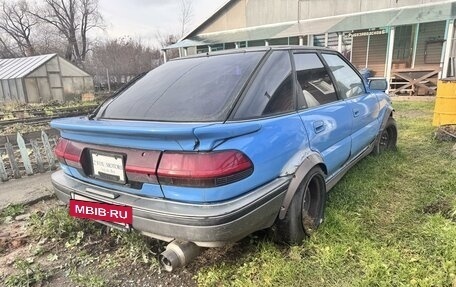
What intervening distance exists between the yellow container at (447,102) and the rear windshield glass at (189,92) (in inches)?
185

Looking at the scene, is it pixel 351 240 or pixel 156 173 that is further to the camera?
pixel 351 240

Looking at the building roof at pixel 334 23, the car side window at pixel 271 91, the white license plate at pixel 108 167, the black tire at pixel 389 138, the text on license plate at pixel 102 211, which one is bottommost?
the black tire at pixel 389 138

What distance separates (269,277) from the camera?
211 cm

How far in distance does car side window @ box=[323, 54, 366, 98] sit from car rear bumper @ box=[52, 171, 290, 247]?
5.46ft

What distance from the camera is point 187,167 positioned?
1.76 meters

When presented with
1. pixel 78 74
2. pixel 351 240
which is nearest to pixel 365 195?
pixel 351 240

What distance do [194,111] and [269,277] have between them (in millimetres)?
1225

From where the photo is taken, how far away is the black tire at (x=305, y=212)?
231 centimetres

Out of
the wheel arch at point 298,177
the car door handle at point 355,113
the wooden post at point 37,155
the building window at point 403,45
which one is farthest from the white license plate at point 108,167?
the building window at point 403,45

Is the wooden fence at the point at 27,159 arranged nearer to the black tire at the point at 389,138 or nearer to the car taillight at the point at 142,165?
the car taillight at the point at 142,165

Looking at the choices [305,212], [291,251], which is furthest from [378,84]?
[291,251]

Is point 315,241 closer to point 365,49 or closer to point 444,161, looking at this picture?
point 444,161

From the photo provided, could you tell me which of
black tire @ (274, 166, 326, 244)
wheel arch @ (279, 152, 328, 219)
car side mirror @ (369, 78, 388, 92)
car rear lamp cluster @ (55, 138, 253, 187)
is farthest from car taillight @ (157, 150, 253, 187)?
car side mirror @ (369, 78, 388, 92)

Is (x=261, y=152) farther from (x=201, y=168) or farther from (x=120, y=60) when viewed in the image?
(x=120, y=60)
